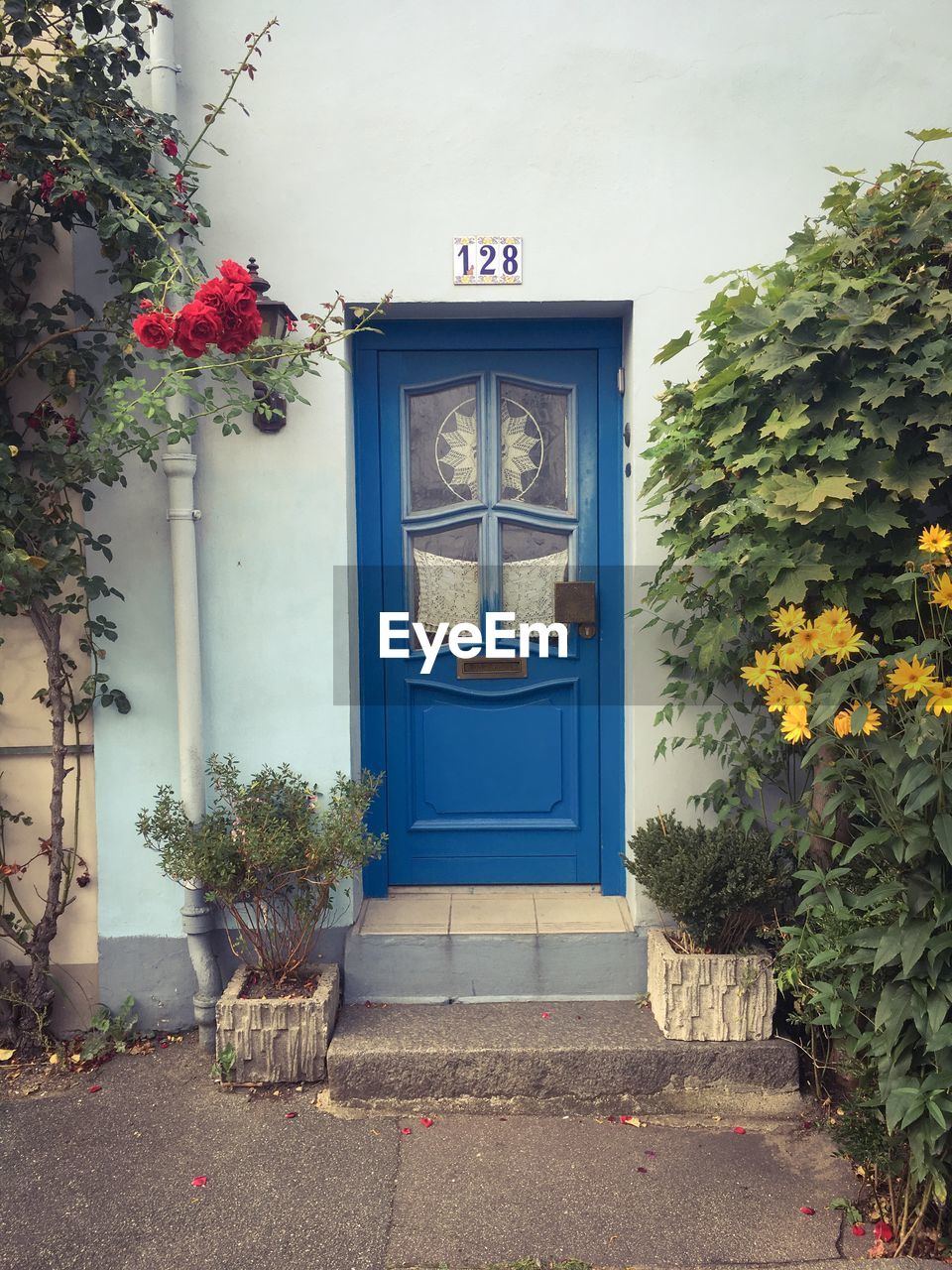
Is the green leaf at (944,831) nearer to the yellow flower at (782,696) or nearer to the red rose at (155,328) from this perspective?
the yellow flower at (782,696)

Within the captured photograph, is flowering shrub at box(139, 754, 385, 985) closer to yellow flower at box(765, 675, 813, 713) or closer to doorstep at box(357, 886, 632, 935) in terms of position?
doorstep at box(357, 886, 632, 935)

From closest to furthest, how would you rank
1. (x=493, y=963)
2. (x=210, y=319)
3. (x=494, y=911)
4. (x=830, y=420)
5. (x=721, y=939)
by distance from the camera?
(x=830, y=420) → (x=210, y=319) → (x=721, y=939) → (x=493, y=963) → (x=494, y=911)

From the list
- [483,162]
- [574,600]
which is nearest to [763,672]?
[574,600]

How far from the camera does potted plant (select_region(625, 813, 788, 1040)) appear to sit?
10.5 feet

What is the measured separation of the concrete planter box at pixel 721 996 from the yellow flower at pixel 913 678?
1320 mm

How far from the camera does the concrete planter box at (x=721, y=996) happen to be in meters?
3.20

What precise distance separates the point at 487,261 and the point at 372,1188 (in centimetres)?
304

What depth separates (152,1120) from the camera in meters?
3.12

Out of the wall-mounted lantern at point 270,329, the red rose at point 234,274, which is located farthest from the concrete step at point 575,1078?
the red rose at point 234,274

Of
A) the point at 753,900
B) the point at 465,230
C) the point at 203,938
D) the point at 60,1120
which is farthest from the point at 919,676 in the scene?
the point at 60,1120

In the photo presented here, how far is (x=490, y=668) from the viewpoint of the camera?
3.94 metres

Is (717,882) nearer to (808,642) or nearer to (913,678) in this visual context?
(808,642)

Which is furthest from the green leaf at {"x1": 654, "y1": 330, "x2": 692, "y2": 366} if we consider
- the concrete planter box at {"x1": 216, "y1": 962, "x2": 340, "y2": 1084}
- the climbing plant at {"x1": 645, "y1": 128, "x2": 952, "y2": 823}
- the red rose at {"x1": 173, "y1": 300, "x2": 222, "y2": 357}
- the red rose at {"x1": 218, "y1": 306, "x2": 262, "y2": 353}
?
the concrete planter box at {"x1": 216, "y1": 962, "x2": 340, "y2": 1084}

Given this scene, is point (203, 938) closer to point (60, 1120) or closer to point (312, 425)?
point (60, 1120)
